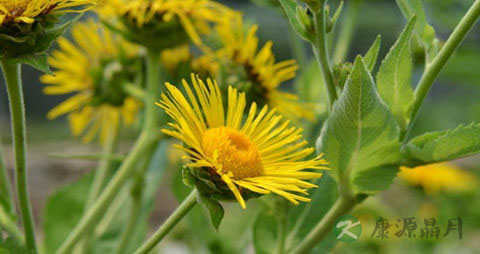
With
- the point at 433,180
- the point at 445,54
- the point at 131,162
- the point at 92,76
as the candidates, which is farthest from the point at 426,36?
the point at 433,180

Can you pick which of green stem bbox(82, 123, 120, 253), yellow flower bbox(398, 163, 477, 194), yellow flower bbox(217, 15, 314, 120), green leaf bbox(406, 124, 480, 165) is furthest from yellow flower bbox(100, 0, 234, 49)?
yellow flower bbox(398, 163, 477, 194)

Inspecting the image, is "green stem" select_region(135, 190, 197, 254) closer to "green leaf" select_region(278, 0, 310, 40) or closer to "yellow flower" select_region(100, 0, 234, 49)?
"green leaf" select_region(278, 0, 310, 40)

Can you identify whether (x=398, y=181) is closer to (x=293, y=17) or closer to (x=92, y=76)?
(x=92, y=76)

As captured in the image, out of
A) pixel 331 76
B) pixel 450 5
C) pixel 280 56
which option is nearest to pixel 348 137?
pixel 331 76

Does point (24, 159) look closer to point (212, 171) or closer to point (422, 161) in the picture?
point (212, 171)

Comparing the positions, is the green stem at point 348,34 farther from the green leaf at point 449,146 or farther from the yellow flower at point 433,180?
the yellow flower at point 433,180

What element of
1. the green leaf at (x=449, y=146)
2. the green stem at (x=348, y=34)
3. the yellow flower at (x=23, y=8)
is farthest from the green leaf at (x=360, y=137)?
the green stem at (x=348, y=34)
